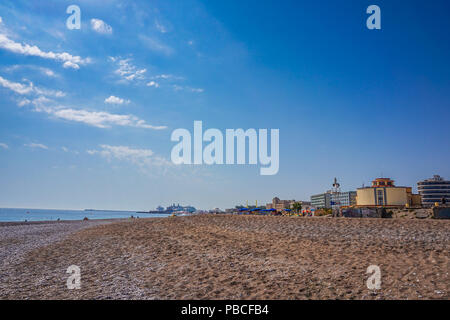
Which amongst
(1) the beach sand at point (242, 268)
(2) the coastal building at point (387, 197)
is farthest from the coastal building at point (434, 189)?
(1) the beach sand at point (242, 268)

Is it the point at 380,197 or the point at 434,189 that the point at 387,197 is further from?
the point at 434,189

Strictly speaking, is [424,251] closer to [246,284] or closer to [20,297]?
[246,284]

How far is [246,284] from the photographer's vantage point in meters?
9.43

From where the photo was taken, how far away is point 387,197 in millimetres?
63656

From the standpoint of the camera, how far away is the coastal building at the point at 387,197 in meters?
61.5

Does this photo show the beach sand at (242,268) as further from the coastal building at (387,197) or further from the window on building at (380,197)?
the window on building at (380,197)

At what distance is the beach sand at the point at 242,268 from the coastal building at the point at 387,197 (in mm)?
50483

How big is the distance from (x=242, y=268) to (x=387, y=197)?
64758mm

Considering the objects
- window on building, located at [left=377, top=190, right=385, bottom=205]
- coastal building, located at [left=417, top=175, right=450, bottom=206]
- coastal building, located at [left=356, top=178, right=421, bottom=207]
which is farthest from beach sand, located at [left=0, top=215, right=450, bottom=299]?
coastal building, located at [left=417, top=175, right=450, bottom=206]

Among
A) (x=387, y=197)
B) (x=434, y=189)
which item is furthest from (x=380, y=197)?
(x=434, y=189)

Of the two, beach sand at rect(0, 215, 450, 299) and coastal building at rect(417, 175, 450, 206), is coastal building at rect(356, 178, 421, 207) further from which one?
coastal building at rect(417, 175, 450, 206)
